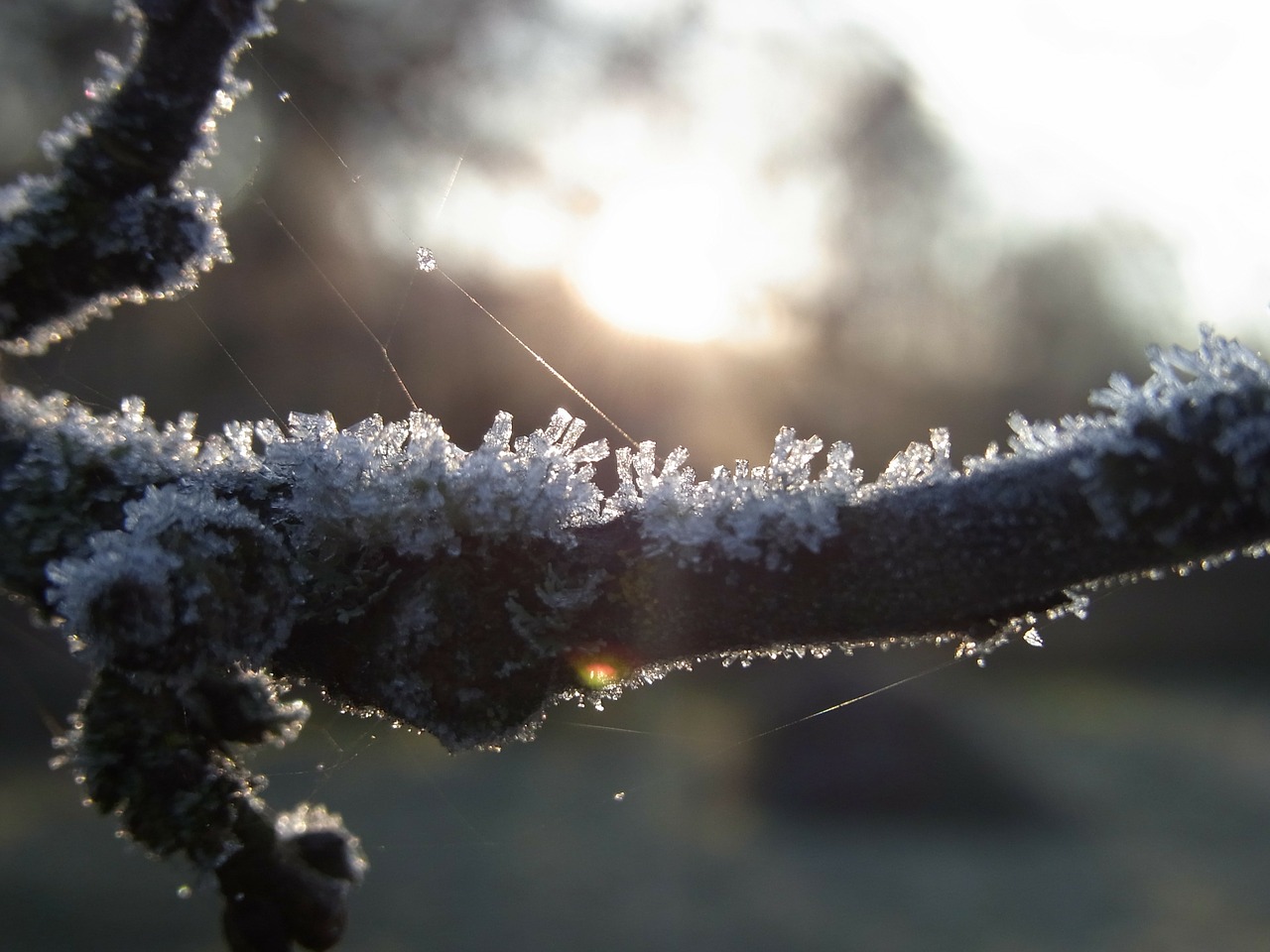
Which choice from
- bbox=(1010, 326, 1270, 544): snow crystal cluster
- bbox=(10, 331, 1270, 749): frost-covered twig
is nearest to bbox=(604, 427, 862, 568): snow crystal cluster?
bbox=(10, 331, 1270, 749): frost-covered twig

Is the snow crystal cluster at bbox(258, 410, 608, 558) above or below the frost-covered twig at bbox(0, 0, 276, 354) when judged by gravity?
below

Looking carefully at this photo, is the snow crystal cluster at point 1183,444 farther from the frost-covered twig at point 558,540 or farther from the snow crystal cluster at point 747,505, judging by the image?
the snow crystal cluster at point 747,505

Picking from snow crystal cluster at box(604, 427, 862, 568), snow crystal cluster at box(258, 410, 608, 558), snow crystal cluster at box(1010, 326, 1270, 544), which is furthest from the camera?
snow crystal cluster at box(258, 410, 608, 558)

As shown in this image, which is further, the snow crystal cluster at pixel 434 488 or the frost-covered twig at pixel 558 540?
the snow crystal cluster at pixel 434 488

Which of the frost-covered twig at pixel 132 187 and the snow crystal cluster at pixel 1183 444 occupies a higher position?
the frost-covered twig at pixel 132 187

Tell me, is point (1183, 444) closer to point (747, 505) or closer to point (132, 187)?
point (747, 505)

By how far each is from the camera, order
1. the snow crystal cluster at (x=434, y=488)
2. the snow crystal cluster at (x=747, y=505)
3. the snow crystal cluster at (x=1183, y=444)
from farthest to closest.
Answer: the snow crystal cluster at (x=434, y=488) → the snow crystal cluster at (x=747, y=505) → the snow crystal cluster at (x=1183, y=444)

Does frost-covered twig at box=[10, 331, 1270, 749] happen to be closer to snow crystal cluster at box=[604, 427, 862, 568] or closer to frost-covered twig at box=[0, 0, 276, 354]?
snow crystal cluster at box=[604, 427, 862, 568]

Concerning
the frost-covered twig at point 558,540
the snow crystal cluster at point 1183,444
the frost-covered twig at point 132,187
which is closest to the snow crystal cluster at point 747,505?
the frost-covered twig at point 558,540

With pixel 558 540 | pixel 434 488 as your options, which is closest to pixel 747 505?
pixel 558 540

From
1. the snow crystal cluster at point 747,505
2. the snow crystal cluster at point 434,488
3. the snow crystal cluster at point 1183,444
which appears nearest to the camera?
the snow crystal cluster at point 1183,444

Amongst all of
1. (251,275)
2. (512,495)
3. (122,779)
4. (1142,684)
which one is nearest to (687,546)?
(512,495)

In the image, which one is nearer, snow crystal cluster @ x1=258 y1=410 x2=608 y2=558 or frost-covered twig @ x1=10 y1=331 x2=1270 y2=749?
frost-covered twig @ x1=10 y1=331 x2=1270 y2=749
